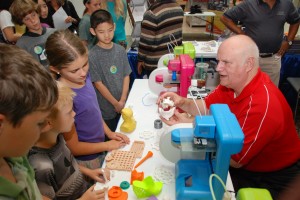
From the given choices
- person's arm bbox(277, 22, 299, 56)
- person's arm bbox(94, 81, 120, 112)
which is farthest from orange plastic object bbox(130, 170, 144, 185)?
person's arm bbox(277, 22, 299, 56)

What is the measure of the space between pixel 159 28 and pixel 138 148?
1566mm

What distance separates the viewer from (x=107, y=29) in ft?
7.19

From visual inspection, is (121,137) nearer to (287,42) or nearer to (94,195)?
(94,195)

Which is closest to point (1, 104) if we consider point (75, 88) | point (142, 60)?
point (75, 88)

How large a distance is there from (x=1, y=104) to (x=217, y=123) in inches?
30.9

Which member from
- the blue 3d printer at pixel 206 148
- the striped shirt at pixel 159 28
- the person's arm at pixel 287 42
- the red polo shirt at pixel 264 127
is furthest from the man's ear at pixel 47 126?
the person's arm at pixel 287 42

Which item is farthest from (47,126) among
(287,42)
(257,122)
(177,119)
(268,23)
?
(287,42)

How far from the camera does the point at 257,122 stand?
1417 mm

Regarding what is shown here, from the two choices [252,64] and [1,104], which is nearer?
[1,104]

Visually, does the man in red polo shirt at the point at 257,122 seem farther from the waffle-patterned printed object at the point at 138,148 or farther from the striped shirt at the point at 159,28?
the striped shirt at the point at 159,28

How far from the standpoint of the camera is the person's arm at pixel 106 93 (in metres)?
2.27

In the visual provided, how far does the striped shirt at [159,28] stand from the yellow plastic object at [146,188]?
1843 millimetres

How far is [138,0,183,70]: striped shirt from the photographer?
104 inches

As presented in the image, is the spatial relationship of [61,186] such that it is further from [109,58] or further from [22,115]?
[109,58]
